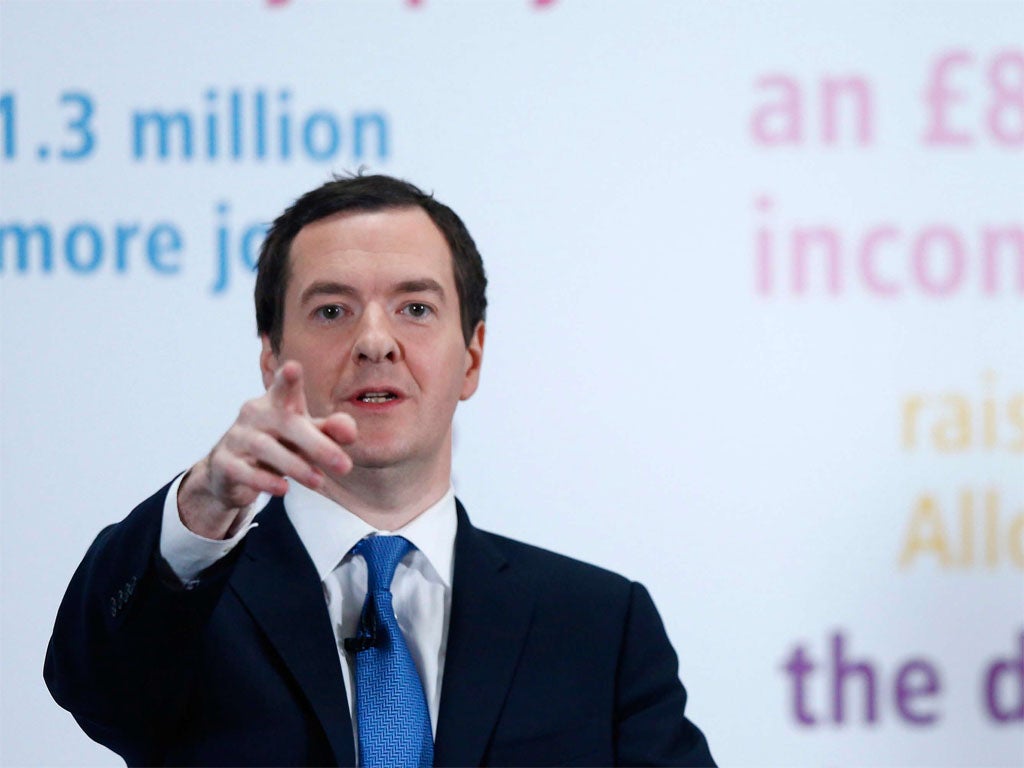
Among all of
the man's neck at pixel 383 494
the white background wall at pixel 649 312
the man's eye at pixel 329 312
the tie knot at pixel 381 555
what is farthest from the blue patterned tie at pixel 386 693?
the white background wall at pixel 649 312

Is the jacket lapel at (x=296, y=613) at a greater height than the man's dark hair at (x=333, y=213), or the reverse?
the man's dark hair at (x=333, y=213)

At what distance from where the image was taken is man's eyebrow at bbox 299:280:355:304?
2271 millimetres

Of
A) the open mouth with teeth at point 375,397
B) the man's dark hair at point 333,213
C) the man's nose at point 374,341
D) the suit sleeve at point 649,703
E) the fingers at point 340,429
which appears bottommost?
the suit sleeve at point 649,703

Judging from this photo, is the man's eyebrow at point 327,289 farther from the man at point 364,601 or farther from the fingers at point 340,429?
the fingers at point 340,429

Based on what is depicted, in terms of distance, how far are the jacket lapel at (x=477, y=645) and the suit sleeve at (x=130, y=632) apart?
1.18ft

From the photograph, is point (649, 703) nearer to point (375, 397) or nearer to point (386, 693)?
point (386, 693)

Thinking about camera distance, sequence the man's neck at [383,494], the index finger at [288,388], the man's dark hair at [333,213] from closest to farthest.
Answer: the index finger at [288,388], the man's neck at [383,494], the man's dark hair at [333,213]

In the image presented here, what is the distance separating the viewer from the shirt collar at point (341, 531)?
7.15ft

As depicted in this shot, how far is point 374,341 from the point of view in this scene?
218cm

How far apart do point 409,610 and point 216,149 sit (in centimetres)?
118

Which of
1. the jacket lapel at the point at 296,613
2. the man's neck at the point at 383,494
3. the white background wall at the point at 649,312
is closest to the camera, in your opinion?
the jacket lapel at the point at 296,613

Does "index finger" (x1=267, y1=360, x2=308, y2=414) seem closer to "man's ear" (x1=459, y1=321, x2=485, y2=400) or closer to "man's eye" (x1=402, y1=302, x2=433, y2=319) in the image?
"man's eye" (x1=402, y1=302, x2=433, y2=319)

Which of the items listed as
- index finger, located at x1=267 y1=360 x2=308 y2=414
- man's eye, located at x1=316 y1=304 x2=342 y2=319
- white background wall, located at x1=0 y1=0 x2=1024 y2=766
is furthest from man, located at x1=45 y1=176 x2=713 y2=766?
white background wall, located at x1=0 y1=0 x2=1024 y2=766

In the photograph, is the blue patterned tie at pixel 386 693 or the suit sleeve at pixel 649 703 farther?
the suit sleeve at pixel 649 703
